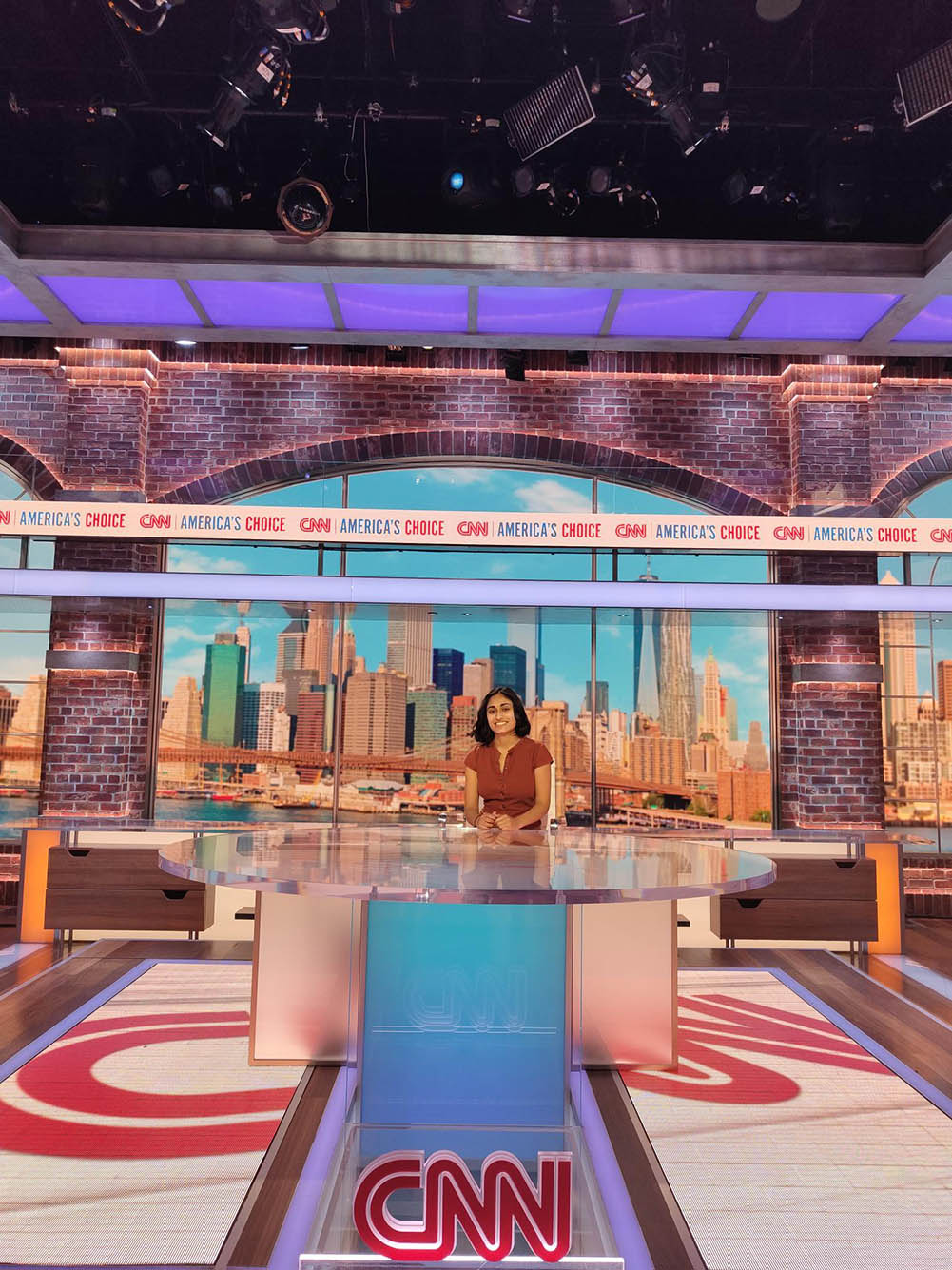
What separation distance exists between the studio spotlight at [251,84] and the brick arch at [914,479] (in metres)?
4.74

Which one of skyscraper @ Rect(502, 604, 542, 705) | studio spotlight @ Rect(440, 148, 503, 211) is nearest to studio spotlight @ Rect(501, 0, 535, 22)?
studio spotlight @ Rect(440, 148, 503, 211)

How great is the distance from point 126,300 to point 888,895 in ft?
18.6

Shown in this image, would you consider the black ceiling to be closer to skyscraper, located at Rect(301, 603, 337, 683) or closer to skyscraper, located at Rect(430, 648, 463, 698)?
skyscraper, located at Rect(301, 603, 337, 683)

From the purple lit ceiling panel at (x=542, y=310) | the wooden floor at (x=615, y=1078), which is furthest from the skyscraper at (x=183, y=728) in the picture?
the purple lit ceiling panel at (x=542, y=310)

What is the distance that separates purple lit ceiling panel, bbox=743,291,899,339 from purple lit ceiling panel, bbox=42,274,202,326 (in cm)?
343

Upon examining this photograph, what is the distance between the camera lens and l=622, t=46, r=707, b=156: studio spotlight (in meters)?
4.10

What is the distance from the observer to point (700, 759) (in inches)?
270

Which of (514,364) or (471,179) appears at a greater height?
(471,179)

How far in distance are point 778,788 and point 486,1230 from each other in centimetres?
527

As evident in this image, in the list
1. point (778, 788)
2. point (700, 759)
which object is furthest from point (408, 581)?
point (778, 788)

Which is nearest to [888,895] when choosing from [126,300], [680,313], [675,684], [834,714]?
[834,714]

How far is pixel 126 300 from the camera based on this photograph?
5.70m

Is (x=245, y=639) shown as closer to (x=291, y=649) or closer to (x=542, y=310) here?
(x=291, y=649)

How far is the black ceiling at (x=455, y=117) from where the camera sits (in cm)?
420
